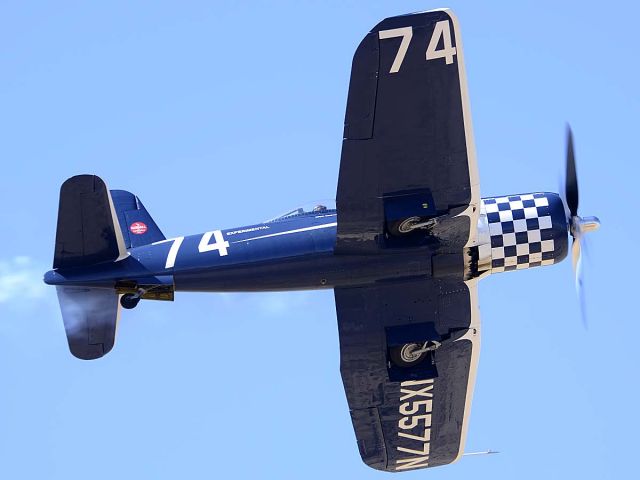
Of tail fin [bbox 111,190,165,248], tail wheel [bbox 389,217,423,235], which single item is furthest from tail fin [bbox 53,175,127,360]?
tail wheel [bbox 389,217,423,235]

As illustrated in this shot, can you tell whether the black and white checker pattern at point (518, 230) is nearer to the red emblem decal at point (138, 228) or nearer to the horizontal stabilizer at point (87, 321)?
the red emblem decal at point (138, 228)

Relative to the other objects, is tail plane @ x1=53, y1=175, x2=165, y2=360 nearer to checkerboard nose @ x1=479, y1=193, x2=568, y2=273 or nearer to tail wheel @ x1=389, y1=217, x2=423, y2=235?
tail wheel @ x1=389, y1=217, x2=423, y2=235

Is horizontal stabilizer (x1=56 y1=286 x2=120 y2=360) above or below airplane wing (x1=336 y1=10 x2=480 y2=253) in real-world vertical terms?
→ below

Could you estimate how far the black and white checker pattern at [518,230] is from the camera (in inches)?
819

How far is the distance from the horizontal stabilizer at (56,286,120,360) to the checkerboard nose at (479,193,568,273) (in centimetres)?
555

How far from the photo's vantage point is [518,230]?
20.8 m

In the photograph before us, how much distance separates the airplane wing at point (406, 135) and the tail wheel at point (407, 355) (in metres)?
2.00

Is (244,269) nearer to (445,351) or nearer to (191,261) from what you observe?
(191,261)

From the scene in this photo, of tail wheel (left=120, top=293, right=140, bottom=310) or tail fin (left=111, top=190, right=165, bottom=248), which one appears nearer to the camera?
tail wheel (left=120, top=293, right=140, bottom=310)

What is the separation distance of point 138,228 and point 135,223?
0.44 ft

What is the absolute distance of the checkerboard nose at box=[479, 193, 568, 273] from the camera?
20.8m

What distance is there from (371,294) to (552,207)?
2993mm

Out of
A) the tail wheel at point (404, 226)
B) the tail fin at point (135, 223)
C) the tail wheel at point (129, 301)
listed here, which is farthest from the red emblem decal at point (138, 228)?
the tail wheel at point (404, 226)

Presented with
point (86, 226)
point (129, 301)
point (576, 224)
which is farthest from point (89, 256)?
point (576, 224)
